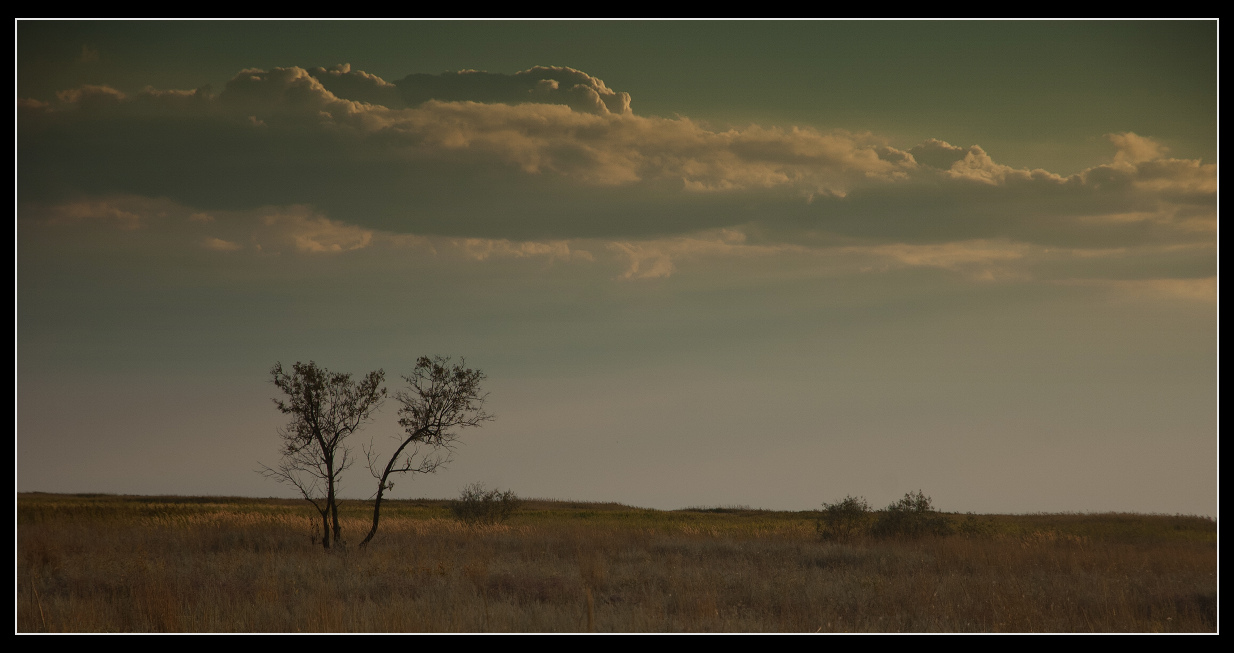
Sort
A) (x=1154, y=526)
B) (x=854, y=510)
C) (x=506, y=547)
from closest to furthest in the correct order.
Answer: (x=506, y=547) → (x=854, y=510) → (x=1154, y=526)

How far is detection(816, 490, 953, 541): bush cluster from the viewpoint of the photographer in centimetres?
2941

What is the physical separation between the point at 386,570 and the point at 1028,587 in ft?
47.8

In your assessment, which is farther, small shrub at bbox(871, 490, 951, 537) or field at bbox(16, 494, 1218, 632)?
small shrub at bbox(871, 490, 951, 537)

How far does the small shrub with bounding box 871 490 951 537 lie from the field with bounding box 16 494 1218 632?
8.19 feet

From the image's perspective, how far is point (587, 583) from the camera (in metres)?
15.5

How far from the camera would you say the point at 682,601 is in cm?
1352

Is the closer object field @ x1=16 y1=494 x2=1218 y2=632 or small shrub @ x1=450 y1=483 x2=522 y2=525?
field @ x1=16 y1=494 x2=1218 y2=632

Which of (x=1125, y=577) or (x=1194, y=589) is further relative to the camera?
(x=1125, y=577)

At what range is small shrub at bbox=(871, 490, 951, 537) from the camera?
96.6 ft

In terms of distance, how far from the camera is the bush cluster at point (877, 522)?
29.4m

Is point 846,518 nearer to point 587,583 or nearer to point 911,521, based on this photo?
point 911,521

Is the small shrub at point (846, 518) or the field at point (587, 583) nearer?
the field at point (587, 583)
